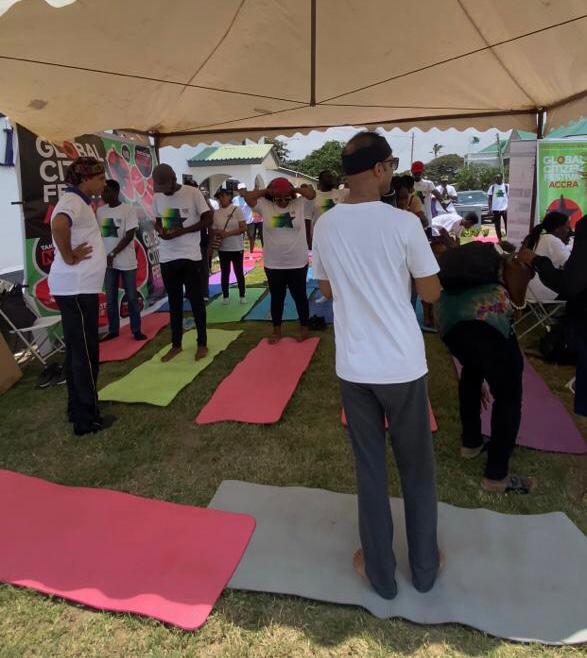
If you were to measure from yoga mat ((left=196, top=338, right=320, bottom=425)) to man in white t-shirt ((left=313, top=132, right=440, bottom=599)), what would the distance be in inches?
69.8

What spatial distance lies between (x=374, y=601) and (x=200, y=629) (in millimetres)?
692

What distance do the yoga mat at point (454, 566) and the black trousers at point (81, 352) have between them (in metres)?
1.38

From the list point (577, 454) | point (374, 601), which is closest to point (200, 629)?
point (374, 601)

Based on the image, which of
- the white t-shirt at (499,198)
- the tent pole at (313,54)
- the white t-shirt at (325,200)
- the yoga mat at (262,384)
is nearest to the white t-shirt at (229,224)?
the white t-shirt at (325,200)

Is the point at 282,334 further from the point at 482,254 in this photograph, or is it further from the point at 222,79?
the point at 482,254

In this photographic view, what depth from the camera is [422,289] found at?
5.75 feet

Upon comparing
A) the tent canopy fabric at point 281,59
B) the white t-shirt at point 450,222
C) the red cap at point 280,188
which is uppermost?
the tent canopy fabric at point 281,59

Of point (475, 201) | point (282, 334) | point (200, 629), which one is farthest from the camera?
point (475, 201)

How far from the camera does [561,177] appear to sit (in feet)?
25.3

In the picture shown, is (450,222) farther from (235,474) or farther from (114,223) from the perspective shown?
(235,474)

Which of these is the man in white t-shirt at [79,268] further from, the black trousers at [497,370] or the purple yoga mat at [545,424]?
the purple yoga mat at [545,424]

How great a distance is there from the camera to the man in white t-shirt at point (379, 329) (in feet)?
5.43

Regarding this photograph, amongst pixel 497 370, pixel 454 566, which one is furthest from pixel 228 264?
pixel 454 566

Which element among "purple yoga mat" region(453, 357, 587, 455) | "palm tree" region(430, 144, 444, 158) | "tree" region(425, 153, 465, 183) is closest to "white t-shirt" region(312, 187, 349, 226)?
"purple yoga mat" region(453, 357, 587, 455)
